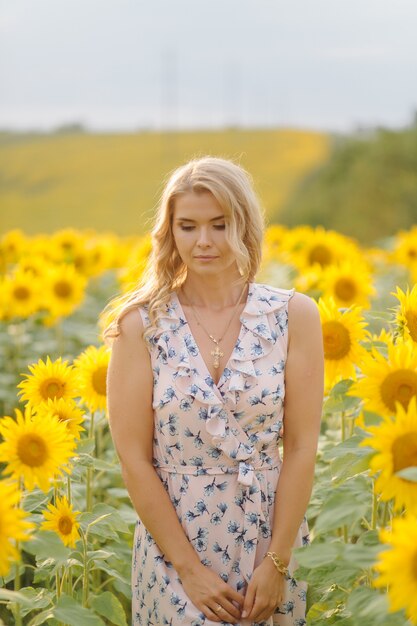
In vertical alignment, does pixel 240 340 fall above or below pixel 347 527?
above

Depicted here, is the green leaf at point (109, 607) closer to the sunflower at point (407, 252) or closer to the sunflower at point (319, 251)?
the sunflower at point (319, 251)

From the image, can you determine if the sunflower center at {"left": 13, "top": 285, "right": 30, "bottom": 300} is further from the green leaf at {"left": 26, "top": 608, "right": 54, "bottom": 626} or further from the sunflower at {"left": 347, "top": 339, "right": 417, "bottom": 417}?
the sunflower at {"left": 347, "top": 339, "right": 417, "bottom": 417}

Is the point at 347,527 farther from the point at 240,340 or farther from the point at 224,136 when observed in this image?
the point at 224,136

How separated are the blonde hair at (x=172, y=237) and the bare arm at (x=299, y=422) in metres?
0.26

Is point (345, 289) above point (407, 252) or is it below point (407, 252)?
above

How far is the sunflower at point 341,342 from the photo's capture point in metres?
3.21

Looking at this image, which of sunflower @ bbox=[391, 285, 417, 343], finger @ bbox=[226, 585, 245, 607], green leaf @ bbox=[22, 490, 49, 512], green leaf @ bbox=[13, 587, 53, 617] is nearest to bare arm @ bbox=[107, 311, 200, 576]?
finger @ bbox=[226, 585, 245, 607]

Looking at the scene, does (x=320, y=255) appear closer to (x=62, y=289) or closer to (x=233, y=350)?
(x=62, y=289)

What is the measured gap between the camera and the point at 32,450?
97.3 inches

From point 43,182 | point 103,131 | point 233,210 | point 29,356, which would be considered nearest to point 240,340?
point 233,210

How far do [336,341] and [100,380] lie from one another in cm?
74

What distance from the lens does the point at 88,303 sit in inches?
313

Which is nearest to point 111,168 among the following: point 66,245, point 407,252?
point 66,245

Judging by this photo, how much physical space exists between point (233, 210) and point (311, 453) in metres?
0.69
